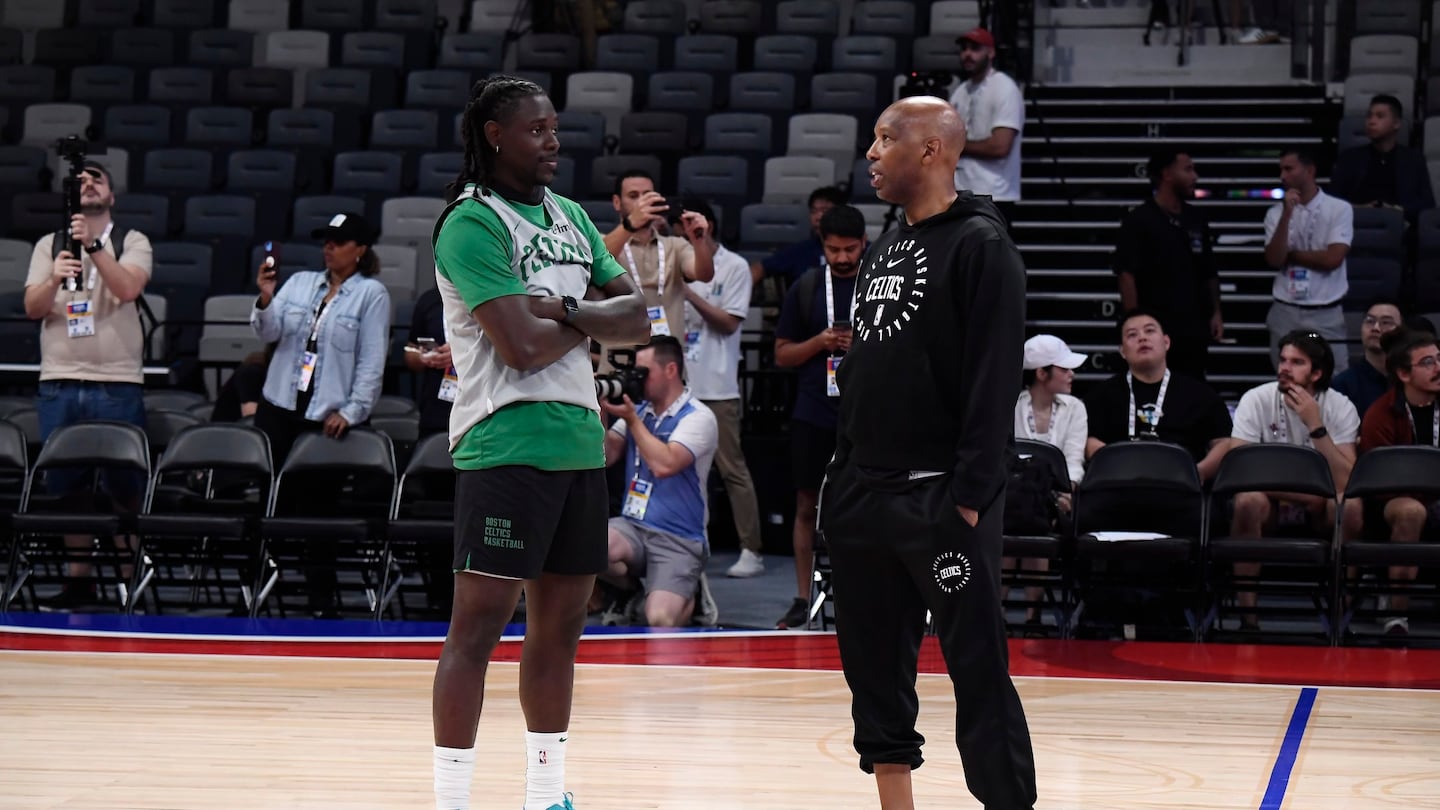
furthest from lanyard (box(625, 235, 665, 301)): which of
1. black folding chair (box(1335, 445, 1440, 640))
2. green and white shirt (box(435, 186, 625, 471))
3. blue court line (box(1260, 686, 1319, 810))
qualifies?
green and white shirt (box(435, 186, 625, 471))

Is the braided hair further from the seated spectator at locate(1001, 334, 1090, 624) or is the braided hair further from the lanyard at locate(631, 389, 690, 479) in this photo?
the seated spectator at locate(1001, 334, 1090, 624)

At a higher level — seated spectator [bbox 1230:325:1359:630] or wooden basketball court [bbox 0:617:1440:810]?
seated spectator [bbox 1230:325:1359:630]

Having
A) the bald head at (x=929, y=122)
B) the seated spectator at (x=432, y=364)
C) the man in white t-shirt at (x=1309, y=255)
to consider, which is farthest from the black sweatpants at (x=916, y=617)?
the man in white t-shirt at (x=1309, y=255)

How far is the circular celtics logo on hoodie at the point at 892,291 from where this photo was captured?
11.3 ft

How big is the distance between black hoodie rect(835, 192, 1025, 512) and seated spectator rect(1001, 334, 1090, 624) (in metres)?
4.09

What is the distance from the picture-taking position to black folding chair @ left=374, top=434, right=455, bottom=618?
24.1 feet

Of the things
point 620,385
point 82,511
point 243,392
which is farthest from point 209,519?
point 620,385

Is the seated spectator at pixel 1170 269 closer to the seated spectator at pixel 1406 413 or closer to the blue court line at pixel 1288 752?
the seated spectator at pixel 1406 413

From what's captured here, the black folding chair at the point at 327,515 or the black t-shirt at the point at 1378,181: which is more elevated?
the black t-shirt at the point at 1378,181

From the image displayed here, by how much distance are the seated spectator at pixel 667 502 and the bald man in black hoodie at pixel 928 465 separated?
143 inches

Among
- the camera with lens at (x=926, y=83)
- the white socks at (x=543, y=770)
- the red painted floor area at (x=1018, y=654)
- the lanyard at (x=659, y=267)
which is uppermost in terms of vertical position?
the camera with lens at (x=926, y=83)

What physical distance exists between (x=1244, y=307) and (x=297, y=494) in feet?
21.2

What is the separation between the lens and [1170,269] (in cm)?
873

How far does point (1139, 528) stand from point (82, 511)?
15.7ft
